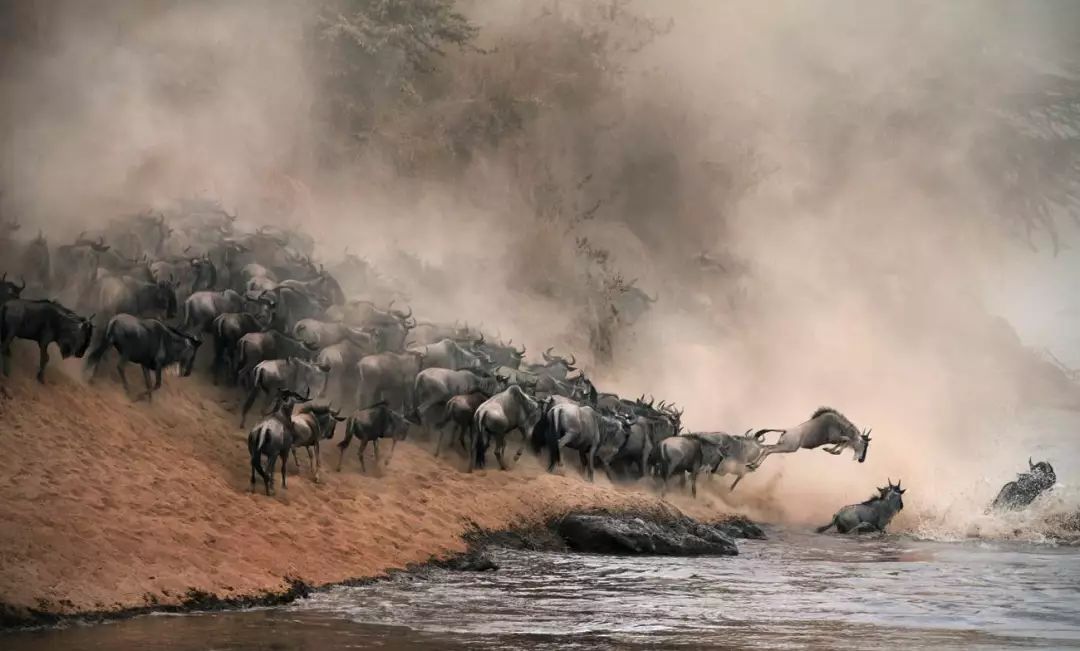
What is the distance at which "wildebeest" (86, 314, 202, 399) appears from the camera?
17.1 metres

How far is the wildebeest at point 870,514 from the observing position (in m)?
25.5

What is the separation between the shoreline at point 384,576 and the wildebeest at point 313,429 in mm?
2259

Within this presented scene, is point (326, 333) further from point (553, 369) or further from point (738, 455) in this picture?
point (738, 455)

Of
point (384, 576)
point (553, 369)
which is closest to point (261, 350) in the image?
point (384, 576)

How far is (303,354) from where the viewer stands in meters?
20.2

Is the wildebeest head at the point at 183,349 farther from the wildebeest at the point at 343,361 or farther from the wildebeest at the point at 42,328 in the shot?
the wildebeest at the point at 343,361

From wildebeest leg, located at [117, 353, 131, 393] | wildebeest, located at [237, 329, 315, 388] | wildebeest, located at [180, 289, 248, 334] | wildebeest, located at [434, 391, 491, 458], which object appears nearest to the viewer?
wildebeest leg, located at [117, 353, 131, 393]

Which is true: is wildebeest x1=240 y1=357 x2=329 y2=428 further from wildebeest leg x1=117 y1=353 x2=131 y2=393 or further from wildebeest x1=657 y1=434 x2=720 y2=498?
wildebeest x1=657 y1=434 x2=720 y2=498

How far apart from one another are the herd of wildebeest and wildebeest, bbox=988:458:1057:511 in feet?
0.16

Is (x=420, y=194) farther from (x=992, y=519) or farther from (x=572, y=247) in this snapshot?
(x=992, y=519)

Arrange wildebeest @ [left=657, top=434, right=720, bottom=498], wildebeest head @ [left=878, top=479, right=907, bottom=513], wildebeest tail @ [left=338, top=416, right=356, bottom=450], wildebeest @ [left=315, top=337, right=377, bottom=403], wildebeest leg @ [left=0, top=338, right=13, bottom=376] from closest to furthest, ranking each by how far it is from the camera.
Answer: wildebeest leg @ [left=0, top=338, right=13, bottom=376]
wildebeest tail @ [left=338, top=416, right=356, bottom=450]
wildebeest @ [left=315, top=337, right=377, bottom=403]
wildebeest @ [left=657, top=434, right=720, bottom=498]
wildebeest head @ [left=878, top=479, right=907, bottom=513]

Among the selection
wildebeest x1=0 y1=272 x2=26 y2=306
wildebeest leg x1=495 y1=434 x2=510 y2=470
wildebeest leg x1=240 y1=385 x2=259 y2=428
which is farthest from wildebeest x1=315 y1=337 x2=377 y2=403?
wildebeest x1=0 y1=272 x2=26 y2=306

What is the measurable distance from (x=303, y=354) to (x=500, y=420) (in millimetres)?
3237

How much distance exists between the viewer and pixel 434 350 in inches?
938
